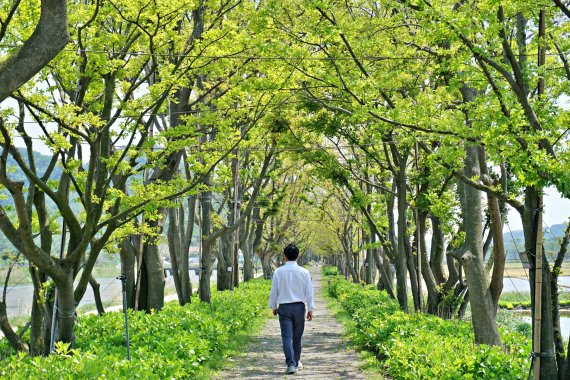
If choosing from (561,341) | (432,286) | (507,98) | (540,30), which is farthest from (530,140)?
(432,286)

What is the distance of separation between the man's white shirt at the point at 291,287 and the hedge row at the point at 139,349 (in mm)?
1353

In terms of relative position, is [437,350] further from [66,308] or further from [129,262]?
[129,262]

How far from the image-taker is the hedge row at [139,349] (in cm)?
627

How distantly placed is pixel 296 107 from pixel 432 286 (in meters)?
5.21

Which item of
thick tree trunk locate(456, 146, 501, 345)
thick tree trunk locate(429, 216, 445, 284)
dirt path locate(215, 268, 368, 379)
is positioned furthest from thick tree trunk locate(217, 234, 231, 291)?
thick tree trunk locate(456, 146, 501, 345)

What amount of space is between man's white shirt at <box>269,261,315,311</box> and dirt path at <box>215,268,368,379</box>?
3.53 ft

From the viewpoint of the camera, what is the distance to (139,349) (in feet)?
25.8

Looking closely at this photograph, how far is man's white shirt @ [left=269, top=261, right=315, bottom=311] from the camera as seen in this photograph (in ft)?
29.7

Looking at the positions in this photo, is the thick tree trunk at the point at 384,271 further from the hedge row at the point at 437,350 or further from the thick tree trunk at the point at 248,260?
the thick tree trunk at the point at 248,260

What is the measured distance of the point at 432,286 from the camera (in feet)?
49.8

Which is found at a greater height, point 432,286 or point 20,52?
point 20,52

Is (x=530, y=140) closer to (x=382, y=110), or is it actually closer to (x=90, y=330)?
(x=382, y=110)

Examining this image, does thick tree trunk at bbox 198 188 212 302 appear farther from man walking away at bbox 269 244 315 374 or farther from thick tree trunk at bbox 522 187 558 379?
thick tree trunk at bbox 522 187 558 379

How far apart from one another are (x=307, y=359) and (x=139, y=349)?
4143mm
